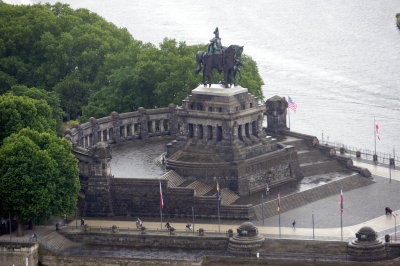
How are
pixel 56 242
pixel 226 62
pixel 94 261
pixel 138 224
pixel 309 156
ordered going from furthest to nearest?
pixel 309 156, pixel 226 62, pixel 138 224, pixel 56 242, pixel 94 261

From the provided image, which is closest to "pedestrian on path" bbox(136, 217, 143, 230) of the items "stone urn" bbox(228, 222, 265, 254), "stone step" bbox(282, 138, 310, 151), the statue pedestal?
"stone urn" bbox(228, 222, 265, 254)

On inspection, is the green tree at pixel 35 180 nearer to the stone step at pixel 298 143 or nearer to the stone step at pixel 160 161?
the stone step at pixel 160 161

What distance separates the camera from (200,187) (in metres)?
157

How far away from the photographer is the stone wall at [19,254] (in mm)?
143500

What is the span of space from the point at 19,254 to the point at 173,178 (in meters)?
23.5

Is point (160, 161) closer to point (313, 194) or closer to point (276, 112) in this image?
point (313, 194)

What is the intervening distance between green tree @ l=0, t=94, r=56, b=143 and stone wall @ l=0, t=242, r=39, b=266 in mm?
15552

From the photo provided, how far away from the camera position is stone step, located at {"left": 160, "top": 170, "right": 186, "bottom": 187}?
157500 millimetres

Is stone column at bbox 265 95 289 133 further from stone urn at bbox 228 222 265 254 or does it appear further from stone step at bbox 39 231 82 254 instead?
stone step at bbox 39 231 82 254

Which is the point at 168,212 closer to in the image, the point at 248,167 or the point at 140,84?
the point at 248,167

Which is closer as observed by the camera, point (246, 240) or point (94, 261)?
point (246, 240)

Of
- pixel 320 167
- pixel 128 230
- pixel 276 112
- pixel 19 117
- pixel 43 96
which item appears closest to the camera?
pixel 128 230

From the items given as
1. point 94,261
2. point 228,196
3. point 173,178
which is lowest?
point 94,261

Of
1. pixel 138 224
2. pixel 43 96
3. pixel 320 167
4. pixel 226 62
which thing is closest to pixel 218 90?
pixel 226 62
